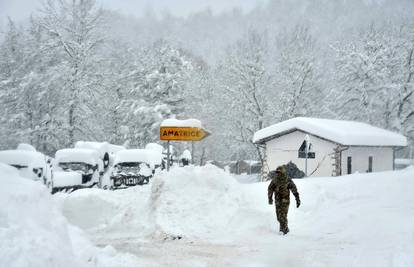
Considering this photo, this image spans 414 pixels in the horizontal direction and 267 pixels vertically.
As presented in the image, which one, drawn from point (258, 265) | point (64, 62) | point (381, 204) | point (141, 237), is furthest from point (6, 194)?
point (64, 62)

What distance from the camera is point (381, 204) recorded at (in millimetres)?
12281

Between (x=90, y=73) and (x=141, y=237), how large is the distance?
2453cm

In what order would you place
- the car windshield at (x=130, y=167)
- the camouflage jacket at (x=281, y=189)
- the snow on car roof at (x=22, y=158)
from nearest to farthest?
the camouflage jacket at (x=281, y=189) < the snow on car roof at (x=22, y=158) < the car windshield at (x=130, y=167)

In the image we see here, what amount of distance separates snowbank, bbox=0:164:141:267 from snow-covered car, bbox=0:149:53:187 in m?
9.83

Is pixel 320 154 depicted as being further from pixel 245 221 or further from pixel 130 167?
pixel 245 221

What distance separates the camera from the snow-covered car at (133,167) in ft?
66.8

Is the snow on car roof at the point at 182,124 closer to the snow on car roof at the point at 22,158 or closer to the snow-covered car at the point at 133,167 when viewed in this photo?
the snow on car roof at the point at 22,158

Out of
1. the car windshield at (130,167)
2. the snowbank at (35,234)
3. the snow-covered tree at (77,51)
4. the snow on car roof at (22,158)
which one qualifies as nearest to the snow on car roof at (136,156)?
the car windshield at (130,167)

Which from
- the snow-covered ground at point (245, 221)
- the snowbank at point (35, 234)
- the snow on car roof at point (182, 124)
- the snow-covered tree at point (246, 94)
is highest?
the snow-covered tree at point (246, 94)

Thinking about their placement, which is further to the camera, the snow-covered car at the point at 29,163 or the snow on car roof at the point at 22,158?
the snow on car roof at the point at 22,158

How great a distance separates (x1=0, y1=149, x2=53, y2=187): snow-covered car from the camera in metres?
16.8

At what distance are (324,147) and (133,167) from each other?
10076 mm

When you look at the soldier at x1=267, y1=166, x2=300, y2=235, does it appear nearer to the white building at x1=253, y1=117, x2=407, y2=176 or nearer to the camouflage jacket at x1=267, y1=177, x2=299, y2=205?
the camouflage jacket at x1=267, y1=177, x2=299, y2=205

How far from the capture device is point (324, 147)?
2366cm
